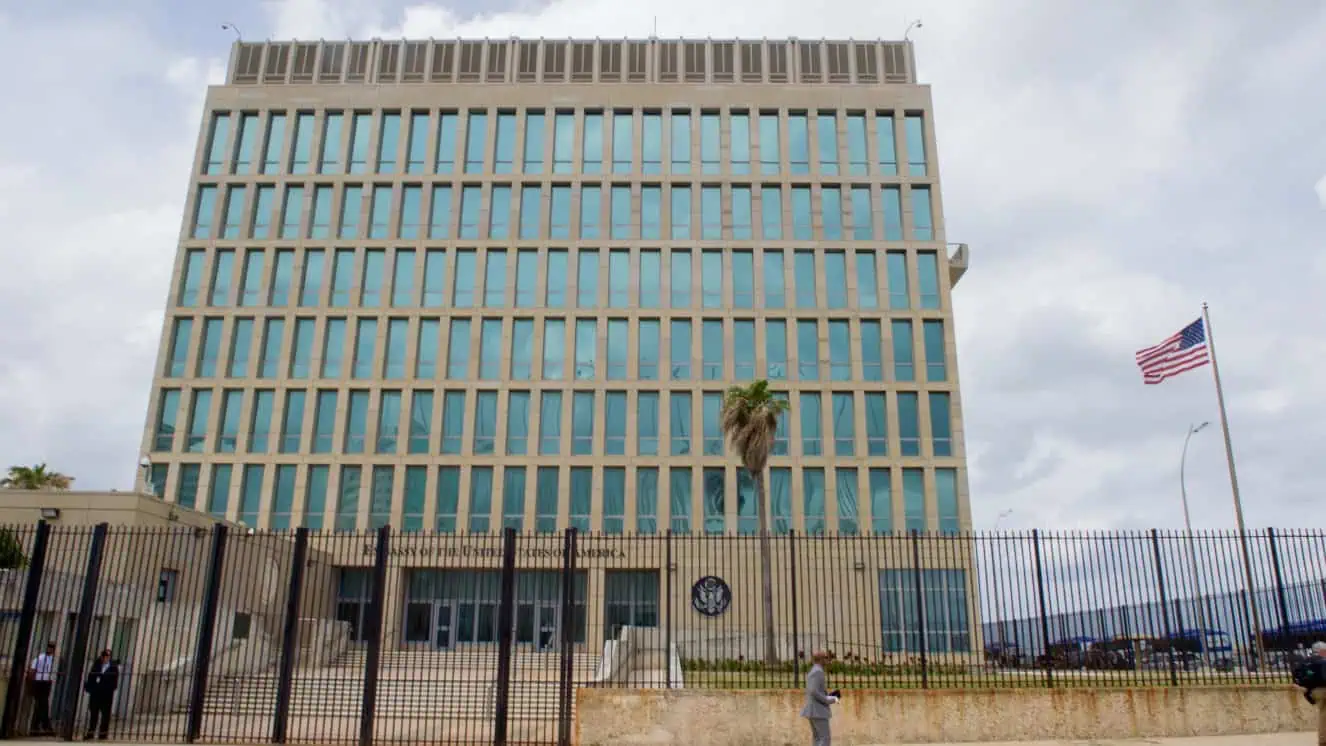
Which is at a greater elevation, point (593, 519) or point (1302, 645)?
point (593, 519)

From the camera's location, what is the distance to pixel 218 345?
4331cm

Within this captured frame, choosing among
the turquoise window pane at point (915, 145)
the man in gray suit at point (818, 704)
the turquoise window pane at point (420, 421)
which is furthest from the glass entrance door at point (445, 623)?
the man in gray suit at point (818, 704)

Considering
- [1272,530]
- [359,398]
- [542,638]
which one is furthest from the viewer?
[359,398]

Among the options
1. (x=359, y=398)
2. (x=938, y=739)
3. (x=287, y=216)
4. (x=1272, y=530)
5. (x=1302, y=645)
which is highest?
(x=287, y=216)

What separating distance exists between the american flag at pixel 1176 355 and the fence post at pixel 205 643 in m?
25.1

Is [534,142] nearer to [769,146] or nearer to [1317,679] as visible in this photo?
[769,146]

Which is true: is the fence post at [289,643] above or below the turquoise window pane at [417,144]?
below

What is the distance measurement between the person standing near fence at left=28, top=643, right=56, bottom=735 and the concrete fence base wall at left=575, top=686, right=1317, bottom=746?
8.79m

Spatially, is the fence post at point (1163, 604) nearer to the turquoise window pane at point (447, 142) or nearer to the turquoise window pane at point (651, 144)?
the turquoise window pane at point (651, 144)

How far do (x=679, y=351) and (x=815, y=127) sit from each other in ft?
43.6

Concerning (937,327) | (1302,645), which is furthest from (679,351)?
(1302,645)

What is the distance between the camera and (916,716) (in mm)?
14789

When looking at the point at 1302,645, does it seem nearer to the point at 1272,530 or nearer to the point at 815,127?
the point at 1272,530

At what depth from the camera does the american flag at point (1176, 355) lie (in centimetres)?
2730
